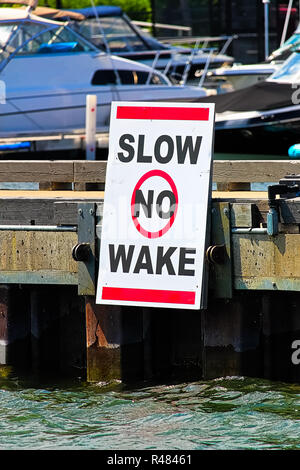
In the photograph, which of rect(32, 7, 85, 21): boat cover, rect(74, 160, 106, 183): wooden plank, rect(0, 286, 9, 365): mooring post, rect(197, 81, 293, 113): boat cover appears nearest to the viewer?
rect(0, 286, 9, 365): mooring post

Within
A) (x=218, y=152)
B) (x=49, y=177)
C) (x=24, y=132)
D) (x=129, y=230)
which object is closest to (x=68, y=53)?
(x=24, y=132)

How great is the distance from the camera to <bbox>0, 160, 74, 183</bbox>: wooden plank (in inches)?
418

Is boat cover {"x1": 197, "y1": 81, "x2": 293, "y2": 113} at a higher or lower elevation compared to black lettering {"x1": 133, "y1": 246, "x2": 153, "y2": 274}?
higher

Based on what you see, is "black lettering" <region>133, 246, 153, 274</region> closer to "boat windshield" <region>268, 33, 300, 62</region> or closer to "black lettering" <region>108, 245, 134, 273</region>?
"black lettering" <region>108, 245, 134, 273</region>

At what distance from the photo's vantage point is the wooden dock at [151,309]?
28.9ft

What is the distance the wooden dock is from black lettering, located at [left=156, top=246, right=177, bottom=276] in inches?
12.1

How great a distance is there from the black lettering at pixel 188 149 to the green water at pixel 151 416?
6.29ft

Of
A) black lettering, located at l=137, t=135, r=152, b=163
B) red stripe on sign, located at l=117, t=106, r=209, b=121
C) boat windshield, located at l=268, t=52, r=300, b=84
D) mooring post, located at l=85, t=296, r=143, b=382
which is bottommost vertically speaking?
mooring post, located at l=85, t=296, r=143, b=382

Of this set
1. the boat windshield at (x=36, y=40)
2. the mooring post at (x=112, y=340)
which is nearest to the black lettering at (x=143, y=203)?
the mooring post at (x=112, y=340)

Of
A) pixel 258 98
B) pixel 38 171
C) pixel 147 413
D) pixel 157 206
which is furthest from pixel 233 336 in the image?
pixel 258 98

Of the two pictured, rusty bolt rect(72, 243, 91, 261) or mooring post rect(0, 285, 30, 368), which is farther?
mooring post rect(0, 285, 30, 368)

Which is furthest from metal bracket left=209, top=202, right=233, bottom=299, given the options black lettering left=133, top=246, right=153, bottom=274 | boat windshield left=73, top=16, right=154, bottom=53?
boat windshield left=73, top=16, right=154, bottom=53

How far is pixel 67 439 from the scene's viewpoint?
7.98 meters

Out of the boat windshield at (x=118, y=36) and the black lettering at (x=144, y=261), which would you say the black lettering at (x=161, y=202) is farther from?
the boat windshield at (x=118, y=36)
